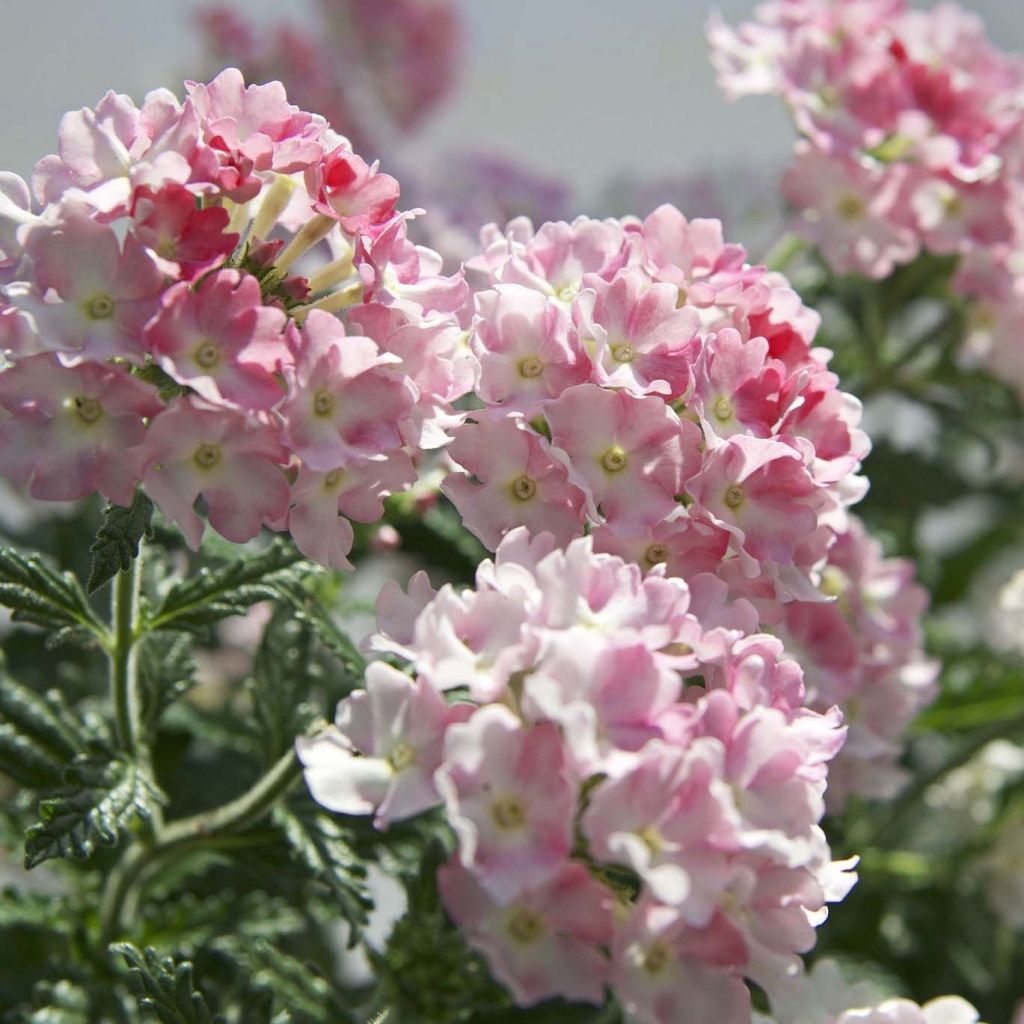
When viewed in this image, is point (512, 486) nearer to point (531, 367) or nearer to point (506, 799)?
point (531, 367)

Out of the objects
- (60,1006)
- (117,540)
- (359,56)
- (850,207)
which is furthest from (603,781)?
(359,56)

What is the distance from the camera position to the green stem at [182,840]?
90cm

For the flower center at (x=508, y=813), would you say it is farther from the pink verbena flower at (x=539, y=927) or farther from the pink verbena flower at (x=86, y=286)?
the pink verbena flower at (x=86, y=286)

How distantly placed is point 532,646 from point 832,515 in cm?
27

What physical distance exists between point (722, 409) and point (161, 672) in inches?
16.9

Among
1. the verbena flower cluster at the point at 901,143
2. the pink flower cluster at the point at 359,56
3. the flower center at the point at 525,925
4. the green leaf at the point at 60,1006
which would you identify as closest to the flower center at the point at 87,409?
the flower center at the point at 525,925

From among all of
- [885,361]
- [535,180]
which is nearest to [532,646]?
[885,361]

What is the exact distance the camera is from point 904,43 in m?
1.25

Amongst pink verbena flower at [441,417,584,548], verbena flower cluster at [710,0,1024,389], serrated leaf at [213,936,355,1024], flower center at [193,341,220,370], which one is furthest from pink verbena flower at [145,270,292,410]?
verbena flower cluster at [710,0,1024,389]

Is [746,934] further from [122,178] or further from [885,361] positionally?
[885,361]

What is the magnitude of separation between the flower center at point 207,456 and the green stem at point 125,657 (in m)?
0.14

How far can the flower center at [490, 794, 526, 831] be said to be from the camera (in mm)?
636

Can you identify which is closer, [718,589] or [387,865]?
[718,589]

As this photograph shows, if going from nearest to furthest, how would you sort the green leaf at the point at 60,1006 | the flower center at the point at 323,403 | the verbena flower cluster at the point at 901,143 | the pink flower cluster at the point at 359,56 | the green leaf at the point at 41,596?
1. the flower center at the point at 323,403
2. the green leaf at the point at 41,596
3. the green leaf at the point at 60,1006
4. the verbena flower cluster at the point at 901,143
5. the pink flower cluster at the point at 359,56
